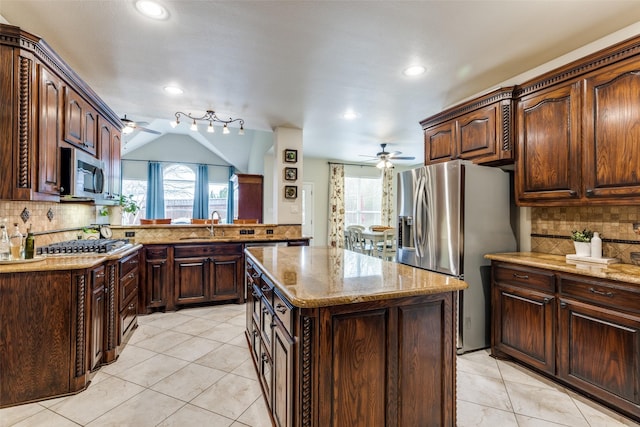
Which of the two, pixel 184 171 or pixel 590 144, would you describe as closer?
pixel 590 144

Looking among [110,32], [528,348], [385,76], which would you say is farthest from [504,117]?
[110,32]

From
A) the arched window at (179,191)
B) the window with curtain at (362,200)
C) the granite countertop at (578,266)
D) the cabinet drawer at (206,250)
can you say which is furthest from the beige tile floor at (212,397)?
the arched window at (179,191)

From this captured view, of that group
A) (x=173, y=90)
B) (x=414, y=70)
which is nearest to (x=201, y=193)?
(x=173, y=90)

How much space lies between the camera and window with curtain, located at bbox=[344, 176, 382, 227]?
8.02m

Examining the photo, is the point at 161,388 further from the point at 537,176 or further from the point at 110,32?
the point at 537,176

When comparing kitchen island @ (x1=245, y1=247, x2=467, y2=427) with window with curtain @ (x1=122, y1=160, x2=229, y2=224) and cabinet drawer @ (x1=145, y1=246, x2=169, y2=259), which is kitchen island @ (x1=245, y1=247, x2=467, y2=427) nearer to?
cabinet drawer @ (x1=145, y1=246, x2=169, y2=259)

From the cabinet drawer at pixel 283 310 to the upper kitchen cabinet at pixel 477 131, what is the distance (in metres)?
2.36

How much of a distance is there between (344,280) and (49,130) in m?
2.28

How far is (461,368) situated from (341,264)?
142 cm

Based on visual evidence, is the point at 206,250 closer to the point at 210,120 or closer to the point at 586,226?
the point at 210,120

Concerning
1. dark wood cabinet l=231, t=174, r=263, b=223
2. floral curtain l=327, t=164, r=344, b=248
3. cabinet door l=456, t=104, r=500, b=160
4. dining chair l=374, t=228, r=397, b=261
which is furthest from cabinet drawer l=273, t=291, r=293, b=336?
floral curtain l=327, t=164, r=344, b=248

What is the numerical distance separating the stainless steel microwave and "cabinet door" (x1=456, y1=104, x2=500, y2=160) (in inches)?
135

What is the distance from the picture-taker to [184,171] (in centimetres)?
868

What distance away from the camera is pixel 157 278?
3.65m
